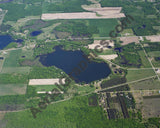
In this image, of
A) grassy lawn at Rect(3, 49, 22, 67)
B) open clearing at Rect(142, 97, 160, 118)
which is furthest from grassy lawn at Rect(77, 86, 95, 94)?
grassy lawn at Rect(3, 49, 22, 67)

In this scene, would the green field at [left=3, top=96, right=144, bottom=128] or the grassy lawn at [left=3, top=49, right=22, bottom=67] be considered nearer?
the green field at [left=3, top=96, right=144, bottom=128]

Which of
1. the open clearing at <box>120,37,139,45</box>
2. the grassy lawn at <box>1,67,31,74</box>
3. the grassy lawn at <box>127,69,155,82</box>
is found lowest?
the grassy lawn at <box>1,67,31,74</box>

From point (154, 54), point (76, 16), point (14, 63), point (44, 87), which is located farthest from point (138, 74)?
point (76, 16)

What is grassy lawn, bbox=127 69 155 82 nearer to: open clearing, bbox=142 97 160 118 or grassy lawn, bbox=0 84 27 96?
open clearing, bbox=142 97 160 118

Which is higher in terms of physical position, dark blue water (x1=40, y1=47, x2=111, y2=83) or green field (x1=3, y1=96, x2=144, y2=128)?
dark blue water (x1=40, y1=47, x2=111, y2=83)

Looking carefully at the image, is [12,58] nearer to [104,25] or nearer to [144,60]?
[104,25]

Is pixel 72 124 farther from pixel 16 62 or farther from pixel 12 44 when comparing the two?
pixel 12 44

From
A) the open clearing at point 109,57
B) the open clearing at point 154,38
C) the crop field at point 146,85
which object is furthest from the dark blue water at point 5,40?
the open clearing at point 154,38
